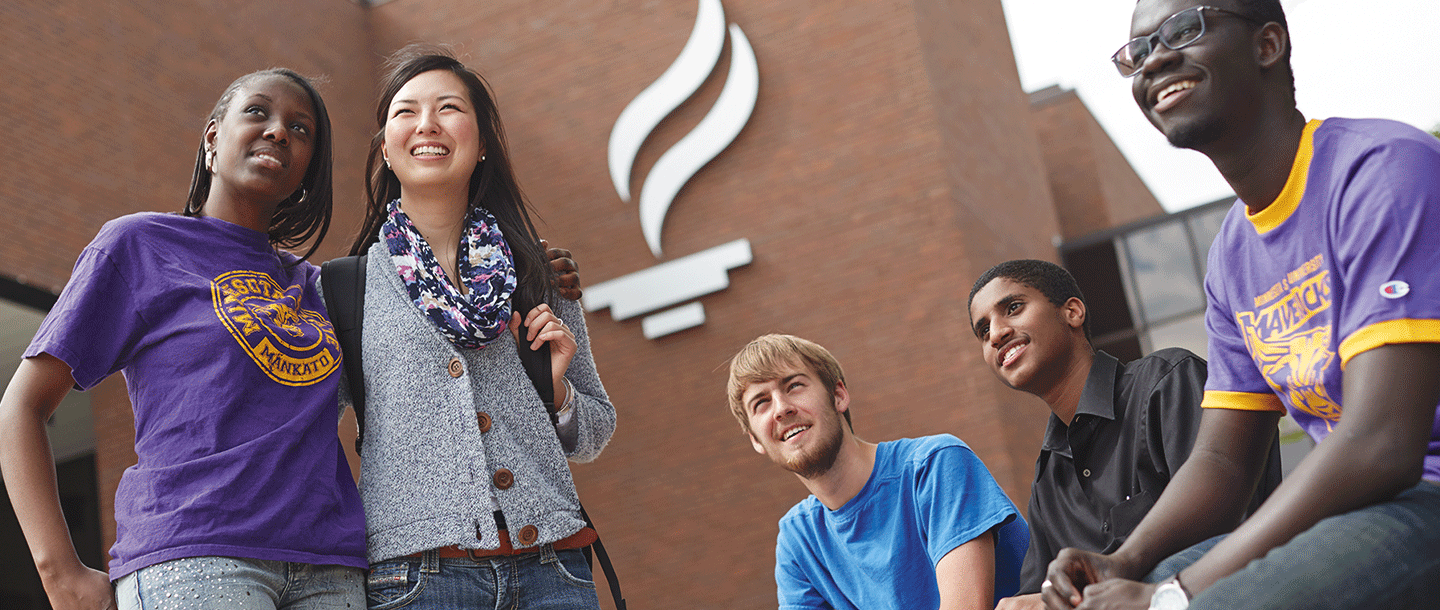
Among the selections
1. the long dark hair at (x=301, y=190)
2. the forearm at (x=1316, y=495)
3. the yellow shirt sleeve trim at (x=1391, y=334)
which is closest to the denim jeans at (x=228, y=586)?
the long dark hair at (x=301, y=190)

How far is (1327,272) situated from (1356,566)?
455 millimetres

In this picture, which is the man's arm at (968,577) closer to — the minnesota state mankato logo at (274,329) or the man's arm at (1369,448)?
the man's arm at (1369,448)

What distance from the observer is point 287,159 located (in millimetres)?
2512

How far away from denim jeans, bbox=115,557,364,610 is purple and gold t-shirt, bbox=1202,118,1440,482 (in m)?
1.69

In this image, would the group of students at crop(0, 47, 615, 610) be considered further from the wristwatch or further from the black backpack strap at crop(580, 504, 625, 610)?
the wristwatch

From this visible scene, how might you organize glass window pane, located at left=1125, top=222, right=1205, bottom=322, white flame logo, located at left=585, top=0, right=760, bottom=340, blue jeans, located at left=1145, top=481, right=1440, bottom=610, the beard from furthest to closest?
glass window pane, located at left=1125, top=222, right=1205, bottom=322
white flame logo, located at left=585, top=0, right=760, bottom=340
the beard
blue jeans, located at left=1145, top=481, right=1440, bottom=610

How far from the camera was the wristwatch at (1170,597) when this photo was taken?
1606 mm

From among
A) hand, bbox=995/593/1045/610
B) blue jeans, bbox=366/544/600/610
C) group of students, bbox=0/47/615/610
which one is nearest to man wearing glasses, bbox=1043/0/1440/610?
hand, bbox=995/593/1045/610

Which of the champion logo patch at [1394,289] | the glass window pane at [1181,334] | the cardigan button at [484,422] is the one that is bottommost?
the glass window pane at [1181,334]

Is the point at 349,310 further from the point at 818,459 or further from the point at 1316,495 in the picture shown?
the point at 1316,495

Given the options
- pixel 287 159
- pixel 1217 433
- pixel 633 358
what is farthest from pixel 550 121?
pixel 1217 433

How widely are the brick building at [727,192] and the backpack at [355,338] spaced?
8.65 metres

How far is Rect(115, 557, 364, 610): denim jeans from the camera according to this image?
200 cm

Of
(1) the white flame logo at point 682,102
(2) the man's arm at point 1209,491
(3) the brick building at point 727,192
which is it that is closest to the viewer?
(2) the man's arm at point 1209,491
